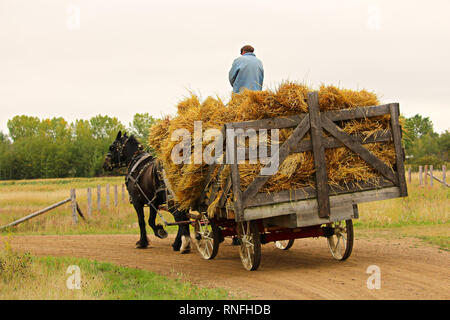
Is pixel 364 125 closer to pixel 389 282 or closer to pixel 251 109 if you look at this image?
pixel 251 109

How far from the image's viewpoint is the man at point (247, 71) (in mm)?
8789

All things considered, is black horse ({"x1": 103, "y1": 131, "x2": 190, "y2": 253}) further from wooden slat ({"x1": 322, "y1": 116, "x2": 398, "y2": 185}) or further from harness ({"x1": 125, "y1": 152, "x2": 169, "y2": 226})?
wooden slat ({"x1": 322, "y1": 116, "x2": 398, "y2": 185})

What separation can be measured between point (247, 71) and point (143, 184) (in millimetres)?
4050

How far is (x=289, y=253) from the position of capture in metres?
9.84

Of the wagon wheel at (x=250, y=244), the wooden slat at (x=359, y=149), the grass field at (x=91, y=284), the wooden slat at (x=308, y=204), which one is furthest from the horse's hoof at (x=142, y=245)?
the wooden slat at (x=359, y=149)

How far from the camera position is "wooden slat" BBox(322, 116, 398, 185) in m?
7.07

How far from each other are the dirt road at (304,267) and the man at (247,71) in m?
3.29

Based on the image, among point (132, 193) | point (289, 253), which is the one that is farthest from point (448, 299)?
point (132, 193)

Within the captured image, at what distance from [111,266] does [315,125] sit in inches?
168

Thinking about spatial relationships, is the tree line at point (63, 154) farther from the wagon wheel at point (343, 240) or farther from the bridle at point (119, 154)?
the wagon wheel at point (343, 240)

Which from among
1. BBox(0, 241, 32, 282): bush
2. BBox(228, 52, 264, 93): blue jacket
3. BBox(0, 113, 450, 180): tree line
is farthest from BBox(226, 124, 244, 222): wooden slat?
BBox(0, 113, 450, 180): tree line

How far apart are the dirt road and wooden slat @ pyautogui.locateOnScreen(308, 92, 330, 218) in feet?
3.55

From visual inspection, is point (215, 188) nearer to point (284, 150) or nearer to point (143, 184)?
point (284, 150)

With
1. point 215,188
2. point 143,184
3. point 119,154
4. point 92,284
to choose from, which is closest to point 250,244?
point 215,188
